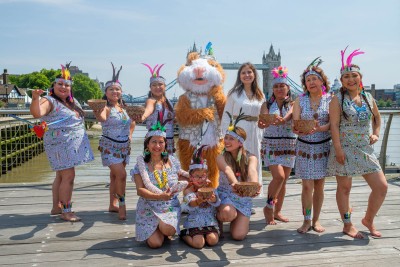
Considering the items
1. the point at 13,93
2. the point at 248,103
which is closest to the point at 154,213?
the point at 248,103

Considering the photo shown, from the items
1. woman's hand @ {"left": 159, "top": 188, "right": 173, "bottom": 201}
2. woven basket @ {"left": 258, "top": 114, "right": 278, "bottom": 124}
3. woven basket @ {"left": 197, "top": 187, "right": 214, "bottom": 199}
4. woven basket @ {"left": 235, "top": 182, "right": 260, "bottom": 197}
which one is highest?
woven basket @ {"left": 258, "top": 114, "right": 278, "bottom": 124}

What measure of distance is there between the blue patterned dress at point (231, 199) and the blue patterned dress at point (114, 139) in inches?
39.7

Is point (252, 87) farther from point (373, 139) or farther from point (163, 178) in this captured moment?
point (163, 178)

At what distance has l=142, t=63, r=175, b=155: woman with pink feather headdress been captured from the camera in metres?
3.85

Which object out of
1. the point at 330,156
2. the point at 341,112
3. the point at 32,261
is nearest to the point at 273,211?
the point at 330,156

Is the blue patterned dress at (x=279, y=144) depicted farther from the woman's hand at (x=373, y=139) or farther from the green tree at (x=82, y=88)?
the green tree at (x=82, y=88)

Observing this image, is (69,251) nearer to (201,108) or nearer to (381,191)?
(201,108)

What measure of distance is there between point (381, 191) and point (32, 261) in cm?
248

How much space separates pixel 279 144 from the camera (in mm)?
3588

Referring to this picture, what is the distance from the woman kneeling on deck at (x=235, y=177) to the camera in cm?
316

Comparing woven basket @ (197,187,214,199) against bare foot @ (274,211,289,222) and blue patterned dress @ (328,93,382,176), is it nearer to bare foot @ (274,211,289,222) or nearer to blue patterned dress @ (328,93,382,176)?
blue patterned dress @ (328,93,382,176)

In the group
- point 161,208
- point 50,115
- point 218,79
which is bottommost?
point 161,208

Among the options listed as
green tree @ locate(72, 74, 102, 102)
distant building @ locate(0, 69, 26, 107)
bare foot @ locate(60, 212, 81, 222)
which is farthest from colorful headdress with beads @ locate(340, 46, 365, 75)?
distant building @ locate(0, 69, 26, 107)

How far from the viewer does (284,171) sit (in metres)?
3.68
